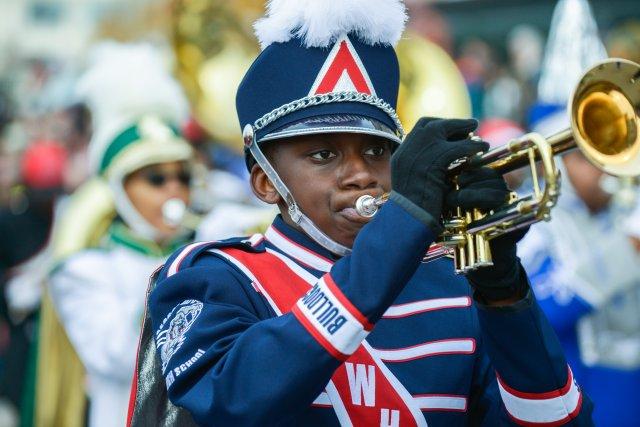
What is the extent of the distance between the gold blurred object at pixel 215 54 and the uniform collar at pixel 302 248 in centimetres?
415

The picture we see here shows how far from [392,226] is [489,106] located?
31.7ft

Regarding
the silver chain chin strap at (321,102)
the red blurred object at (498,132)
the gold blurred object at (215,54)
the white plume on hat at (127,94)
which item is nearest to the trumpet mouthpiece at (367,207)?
the silver chain chin strap at (321,102)

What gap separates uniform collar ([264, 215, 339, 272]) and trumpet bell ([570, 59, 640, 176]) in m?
0.72

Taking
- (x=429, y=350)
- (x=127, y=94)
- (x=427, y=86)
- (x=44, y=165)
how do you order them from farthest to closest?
1. (x=44, y=165)
2. (x=127, y=94)
3. (x=427, y=86)
4. (x=429, y=350)

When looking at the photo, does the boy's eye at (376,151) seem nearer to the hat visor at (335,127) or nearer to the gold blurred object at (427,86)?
the hat visor at (335,127)

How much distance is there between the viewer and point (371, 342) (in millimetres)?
2836

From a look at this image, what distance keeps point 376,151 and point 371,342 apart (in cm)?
43

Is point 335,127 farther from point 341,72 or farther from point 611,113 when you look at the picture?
point 611,113

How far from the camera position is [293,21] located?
2932mm

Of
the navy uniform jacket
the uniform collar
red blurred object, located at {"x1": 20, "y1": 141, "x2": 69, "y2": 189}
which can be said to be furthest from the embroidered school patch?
red blurred object, located at {"x1": 20, "y1": 141, "x2": 69, "y2": 189}

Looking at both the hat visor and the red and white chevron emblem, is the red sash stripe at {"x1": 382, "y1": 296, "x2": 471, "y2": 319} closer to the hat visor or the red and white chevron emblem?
the hat visor

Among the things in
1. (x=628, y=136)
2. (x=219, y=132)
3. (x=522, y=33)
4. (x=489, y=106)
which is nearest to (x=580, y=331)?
(x=219, y=132)

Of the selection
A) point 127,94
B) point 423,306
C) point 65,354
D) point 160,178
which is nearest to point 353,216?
point 423,306

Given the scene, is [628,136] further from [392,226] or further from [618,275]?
[618,275]
